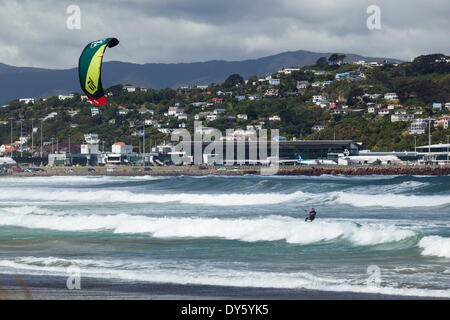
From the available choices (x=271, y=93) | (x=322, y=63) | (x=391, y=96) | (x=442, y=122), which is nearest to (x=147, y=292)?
(x=442, y=122)

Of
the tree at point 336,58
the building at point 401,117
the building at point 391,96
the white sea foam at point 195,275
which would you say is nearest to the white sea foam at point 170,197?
the white sea foam at point 195,275

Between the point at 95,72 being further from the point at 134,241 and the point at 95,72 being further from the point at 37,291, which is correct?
the point at 37,291

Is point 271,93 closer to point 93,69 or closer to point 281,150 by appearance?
point 281,150

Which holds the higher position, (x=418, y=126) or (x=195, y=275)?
(x=418, y=126)

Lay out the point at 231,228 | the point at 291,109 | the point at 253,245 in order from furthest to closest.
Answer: the point at 291,109
the point at 231,228
the point at 253,245

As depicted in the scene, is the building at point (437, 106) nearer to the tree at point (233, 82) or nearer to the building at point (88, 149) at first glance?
the building at point (88, 149)
